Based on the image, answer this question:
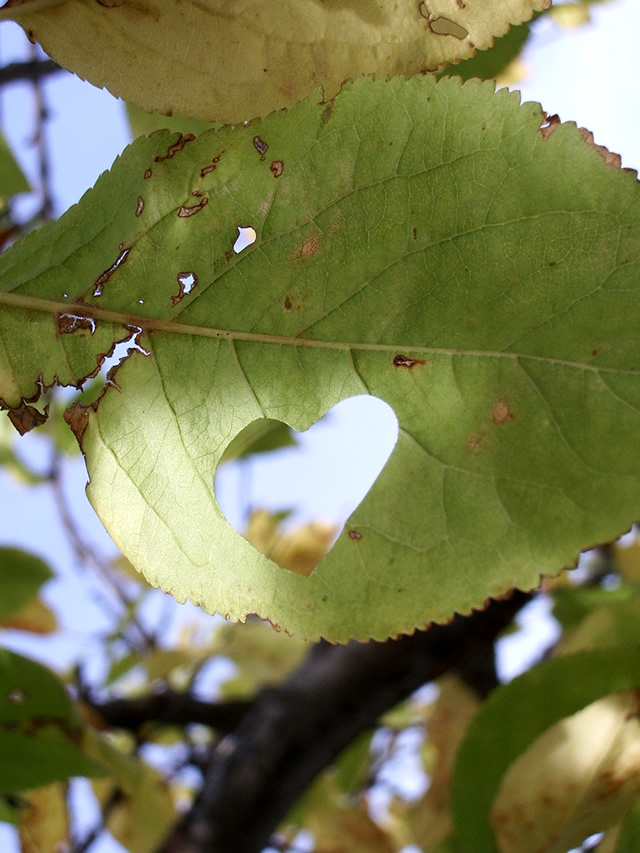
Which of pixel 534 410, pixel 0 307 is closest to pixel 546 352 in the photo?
pixel 534 410

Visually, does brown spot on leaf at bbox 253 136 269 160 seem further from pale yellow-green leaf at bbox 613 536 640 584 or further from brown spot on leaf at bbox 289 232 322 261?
pale yellow-green leaf at bbox 613 536 640 584

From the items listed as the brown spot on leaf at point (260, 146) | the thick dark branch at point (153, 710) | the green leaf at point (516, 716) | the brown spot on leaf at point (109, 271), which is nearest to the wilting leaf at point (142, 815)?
the thick dark branch at point (153, 710)

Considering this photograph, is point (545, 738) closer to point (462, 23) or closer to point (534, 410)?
point (534, 410)

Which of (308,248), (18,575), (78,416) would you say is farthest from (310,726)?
(308,248)

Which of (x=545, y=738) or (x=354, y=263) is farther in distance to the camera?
(x=545, y=738)

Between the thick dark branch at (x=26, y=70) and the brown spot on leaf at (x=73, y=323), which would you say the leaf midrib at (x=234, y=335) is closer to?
the brown spot on leaf at (x=73, y=323)

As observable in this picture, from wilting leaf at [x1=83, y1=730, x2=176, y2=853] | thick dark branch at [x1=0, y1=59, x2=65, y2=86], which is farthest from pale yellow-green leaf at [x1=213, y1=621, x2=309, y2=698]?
thick dark branch at [x1=0, y1=59, x2=65, y2=86]
